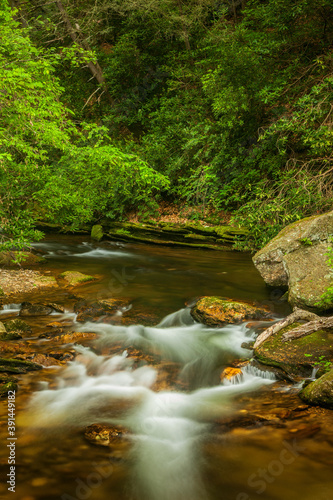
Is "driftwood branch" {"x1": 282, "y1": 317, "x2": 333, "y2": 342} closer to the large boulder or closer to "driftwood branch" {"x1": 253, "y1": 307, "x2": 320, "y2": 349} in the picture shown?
"driftwood branch" {"x1": 253, "y1": 307, "x2": 320, "y2": 349}

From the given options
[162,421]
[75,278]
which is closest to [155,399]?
[162,421]

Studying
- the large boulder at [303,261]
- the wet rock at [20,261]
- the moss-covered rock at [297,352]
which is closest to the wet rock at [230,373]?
the moss-covered rock at [297,352]

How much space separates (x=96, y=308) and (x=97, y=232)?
816cm

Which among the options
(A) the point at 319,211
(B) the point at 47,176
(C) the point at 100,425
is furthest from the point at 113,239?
(C) the point at 100,425

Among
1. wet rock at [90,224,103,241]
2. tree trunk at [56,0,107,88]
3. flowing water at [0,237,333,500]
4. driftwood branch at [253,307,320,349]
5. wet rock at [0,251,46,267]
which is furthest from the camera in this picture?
tree trunk at [56,0,107,88]

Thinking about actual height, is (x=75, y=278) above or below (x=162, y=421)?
below

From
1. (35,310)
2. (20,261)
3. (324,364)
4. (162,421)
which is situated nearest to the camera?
(162,421)

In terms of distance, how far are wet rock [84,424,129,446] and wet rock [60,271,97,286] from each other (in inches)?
216

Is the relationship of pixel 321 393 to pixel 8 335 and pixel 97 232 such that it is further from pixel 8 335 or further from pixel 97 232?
pixel 97 232

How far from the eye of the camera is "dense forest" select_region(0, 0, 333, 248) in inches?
317

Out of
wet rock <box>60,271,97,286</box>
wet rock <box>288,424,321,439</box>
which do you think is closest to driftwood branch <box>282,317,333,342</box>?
wet rock <box>288,424,321,439</box>

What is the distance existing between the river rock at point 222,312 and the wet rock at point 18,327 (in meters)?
3.05

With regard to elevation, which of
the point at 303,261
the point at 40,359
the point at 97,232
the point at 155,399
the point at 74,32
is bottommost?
the point at 97,232

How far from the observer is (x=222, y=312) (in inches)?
259
